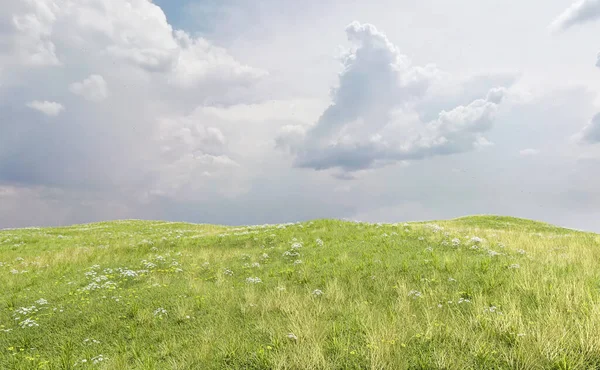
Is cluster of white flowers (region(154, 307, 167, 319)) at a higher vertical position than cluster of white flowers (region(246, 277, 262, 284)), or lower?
lower

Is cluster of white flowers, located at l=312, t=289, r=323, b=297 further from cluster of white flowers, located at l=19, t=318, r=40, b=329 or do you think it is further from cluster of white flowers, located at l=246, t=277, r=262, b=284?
cluster of white flowers, located at l=19, t=318, r=40, b=329

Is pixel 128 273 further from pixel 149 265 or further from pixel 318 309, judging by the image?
pixel 318 309

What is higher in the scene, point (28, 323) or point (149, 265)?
point (149, 265)

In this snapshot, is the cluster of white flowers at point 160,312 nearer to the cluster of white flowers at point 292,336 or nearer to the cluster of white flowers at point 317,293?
the cluster of white flowers at point 317,293

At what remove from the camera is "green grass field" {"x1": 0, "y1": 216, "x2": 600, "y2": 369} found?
6.04 meters

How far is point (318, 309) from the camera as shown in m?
8.68

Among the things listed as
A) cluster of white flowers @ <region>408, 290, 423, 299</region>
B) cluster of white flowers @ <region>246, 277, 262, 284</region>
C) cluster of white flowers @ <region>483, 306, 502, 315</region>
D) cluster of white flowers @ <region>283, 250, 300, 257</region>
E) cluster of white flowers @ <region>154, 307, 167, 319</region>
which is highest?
cluster of white flowers @ <region>283, 250, 300, 257</region>

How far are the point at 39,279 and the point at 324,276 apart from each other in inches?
563

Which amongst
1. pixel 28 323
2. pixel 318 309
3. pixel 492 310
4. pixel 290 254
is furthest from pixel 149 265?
pixel 492 310

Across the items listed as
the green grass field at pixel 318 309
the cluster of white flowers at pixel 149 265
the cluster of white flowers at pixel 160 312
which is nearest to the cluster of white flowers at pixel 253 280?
the green grass field at pixel 318 309

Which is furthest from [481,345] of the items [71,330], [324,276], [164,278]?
[164,278]

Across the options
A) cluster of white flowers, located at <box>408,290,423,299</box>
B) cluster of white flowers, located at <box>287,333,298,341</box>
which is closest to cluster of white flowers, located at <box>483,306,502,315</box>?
cluster of white flowers, located at <box>408,290,423,299</box>

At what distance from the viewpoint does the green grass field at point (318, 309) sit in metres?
6.04

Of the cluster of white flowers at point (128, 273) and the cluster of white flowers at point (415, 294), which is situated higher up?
the cluster of white flowers at point (415, 294)
